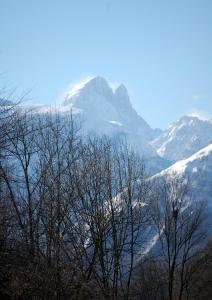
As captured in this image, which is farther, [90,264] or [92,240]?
[92,240]

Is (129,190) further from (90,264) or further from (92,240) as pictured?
(90,264)

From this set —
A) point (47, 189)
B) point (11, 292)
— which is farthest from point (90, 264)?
point (11, 292)

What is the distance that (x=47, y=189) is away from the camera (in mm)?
14969

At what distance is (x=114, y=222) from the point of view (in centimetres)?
1628

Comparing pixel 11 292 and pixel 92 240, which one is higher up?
pixel 92 240

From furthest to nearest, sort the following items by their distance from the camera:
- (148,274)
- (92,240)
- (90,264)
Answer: (148,274)
(92,240)
(90,264)

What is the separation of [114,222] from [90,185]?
60.6 inches

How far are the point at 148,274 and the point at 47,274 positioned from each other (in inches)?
1287

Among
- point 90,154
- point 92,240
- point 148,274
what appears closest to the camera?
point 92,240

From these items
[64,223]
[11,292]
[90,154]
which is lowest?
[11,292]

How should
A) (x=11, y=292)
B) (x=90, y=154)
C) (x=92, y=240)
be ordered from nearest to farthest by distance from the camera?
(x=11, y=292) < (x=92, y=240) < (x=90, y=154)

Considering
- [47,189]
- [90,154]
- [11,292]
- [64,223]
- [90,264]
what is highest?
[90,154]

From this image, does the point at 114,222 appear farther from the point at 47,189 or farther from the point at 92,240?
the point at 47,189

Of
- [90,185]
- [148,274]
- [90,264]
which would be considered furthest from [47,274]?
[148,274]
